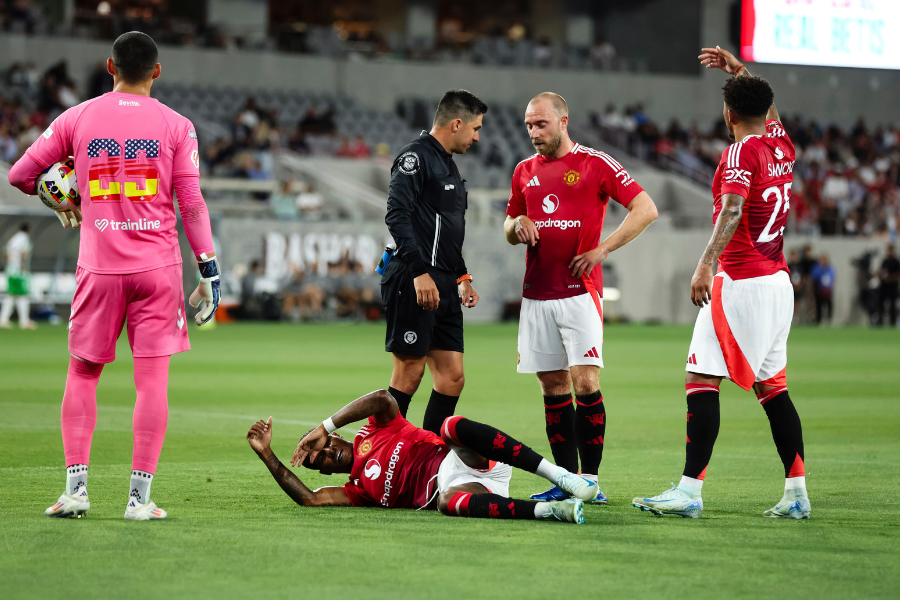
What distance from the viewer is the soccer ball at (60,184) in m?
5.35

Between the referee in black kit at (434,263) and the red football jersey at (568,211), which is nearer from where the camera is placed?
the red football jersey at (568,211)

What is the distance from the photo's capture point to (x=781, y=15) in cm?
2358

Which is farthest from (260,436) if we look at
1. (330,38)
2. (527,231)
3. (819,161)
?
(819,161)

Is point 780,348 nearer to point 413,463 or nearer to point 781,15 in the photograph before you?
point 413,463

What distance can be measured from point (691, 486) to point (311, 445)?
194 cm

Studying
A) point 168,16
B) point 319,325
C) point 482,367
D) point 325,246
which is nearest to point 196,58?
point 168,16

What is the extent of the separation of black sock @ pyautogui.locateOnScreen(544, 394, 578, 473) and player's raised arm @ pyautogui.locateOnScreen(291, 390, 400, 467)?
1067 millimetres

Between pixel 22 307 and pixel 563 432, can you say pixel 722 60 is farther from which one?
pixel 22 307

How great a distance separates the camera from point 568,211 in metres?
6.56

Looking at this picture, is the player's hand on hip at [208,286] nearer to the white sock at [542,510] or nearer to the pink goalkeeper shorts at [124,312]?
the pink goalkeeper shorts at [124,312]

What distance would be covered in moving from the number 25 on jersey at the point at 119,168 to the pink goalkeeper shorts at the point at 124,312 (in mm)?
368

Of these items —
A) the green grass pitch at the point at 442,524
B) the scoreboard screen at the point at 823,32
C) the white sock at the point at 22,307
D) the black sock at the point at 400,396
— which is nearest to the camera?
the green grass pitch at the point at 442,524

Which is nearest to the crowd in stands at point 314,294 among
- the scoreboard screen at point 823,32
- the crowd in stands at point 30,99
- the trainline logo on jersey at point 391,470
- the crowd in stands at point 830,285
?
the crowd in stands at point 30,99

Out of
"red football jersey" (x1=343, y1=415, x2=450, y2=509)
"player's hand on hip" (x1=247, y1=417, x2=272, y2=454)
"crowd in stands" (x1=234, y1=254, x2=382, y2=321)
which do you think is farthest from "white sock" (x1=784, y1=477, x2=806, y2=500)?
"crowd in stands" (x1=234, y1=254, x2=382, y2=321)
